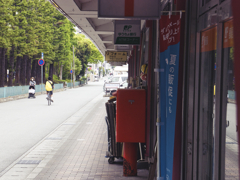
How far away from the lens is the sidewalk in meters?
5.28

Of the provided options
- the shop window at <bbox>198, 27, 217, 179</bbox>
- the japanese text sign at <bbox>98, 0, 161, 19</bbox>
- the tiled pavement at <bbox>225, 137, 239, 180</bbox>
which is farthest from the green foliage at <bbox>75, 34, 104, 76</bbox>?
the tiled pavement at <bbox>225, 137, 239, 180</bbox>

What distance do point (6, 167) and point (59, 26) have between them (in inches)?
1580

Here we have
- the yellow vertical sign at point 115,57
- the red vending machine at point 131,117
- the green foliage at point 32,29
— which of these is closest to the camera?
the red vending machine at point 131,117

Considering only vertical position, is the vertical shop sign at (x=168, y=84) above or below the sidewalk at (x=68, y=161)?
above

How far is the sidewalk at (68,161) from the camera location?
17.3 feet

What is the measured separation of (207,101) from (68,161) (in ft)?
13.4

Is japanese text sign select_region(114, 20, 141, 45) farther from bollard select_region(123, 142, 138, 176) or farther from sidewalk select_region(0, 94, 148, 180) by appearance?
bollard select_region(123, 142, 138, 176)

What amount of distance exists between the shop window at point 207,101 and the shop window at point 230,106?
252 millimetres

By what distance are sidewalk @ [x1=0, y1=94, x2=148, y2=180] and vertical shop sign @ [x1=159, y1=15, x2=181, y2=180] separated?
1763 millimetres

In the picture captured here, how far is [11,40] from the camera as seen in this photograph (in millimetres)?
27734

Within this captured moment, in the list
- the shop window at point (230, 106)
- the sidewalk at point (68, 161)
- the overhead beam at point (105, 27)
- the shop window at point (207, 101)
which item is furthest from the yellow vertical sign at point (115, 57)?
the shop window at point (230, 106)

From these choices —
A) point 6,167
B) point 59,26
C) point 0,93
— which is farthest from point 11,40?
point 6,167

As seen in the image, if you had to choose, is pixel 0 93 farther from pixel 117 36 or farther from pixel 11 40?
pixel 117 36

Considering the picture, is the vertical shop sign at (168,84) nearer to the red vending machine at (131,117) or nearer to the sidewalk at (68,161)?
the red vending machine at (131,117)
